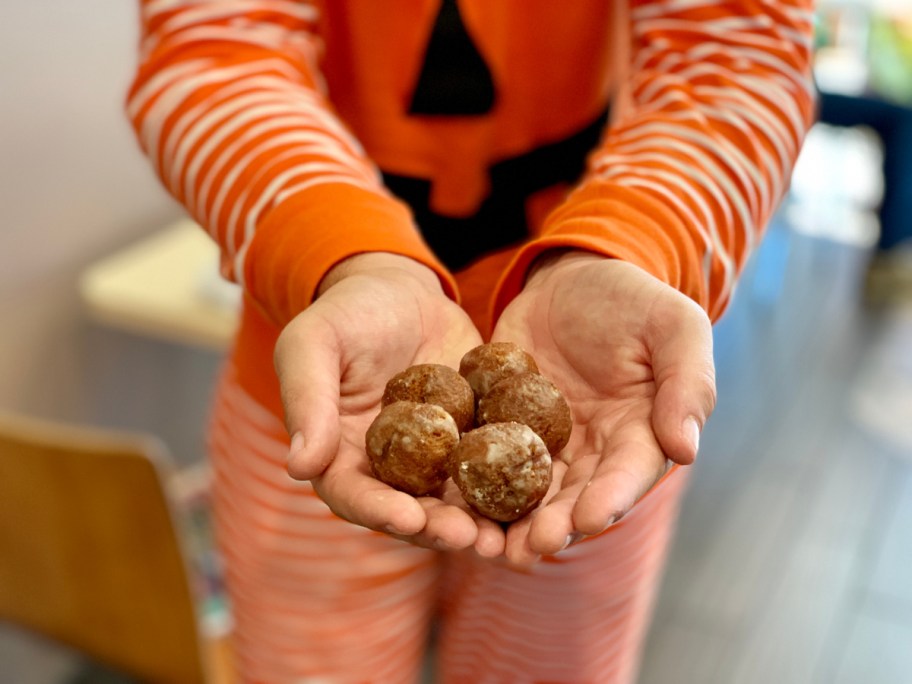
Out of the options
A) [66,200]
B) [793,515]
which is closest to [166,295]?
[66,200]

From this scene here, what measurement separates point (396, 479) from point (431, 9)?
0.45 meters

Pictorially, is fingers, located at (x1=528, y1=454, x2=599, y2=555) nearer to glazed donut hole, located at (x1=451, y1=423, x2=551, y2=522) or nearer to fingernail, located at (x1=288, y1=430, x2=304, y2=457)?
glazed donut hole, located at (x1=451, y1=423, x2=551, y2=522)

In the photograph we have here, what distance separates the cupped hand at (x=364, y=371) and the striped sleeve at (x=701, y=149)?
87 mm

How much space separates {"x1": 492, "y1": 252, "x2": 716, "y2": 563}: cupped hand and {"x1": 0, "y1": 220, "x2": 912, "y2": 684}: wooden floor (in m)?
1.30

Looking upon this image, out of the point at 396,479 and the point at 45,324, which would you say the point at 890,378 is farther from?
the point at 396,479

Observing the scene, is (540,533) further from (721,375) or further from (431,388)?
(721,375)

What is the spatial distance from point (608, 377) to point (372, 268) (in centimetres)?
21

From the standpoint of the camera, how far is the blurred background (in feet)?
5.24

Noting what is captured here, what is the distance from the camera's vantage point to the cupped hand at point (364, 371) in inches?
24.5

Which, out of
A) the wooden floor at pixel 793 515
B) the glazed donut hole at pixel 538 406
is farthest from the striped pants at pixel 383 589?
the wooden floor at pixel 793 515

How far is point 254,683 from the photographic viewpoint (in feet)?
3.23

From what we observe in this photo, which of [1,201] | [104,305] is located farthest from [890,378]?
[1,201]

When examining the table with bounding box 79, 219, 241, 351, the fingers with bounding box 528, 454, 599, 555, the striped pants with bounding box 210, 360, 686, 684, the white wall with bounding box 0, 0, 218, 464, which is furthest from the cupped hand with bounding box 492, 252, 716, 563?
the white wall with bounding box 0, 0, 218, 464

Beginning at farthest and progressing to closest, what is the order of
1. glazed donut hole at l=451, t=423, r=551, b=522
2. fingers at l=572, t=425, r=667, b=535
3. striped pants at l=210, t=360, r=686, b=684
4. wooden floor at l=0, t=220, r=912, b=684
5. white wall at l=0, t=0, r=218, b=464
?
wooden floor at l=0, t=220, r=912, b=684 → white wall at l=0, t=0, r=218, b=464 → striped pants at l=210, t=360, r=686, b=684 → glazed donut hole at l=451, t=423, r=551, b=522 → fingers at l=572, t=425, r=667, b=535
